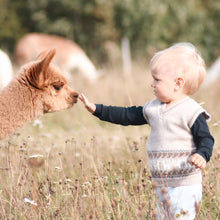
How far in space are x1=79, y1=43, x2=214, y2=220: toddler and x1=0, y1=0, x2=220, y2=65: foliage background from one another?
1967 cm

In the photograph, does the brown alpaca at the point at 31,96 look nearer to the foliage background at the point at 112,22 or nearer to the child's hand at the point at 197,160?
the child's hand at the point at 197,160

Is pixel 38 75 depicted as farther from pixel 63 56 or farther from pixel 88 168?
pixel 63 56

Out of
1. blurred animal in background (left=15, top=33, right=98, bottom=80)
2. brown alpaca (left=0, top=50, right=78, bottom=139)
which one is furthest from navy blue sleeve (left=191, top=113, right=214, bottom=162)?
blurred animal in background (left=15, top=33, right=98, bottom=80)

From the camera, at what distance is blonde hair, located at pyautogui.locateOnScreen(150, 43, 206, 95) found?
2.73m

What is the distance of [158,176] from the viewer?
110 inches

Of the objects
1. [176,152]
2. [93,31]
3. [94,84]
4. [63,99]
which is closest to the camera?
[176,152]

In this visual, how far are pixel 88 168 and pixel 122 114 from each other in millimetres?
964

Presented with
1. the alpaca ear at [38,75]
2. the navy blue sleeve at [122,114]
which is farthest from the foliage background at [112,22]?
the navy blue sleeve at [122,114]

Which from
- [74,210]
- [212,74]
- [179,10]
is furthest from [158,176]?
[179,10]

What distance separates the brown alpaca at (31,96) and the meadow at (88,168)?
22 cm

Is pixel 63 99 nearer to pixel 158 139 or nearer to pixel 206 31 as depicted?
pixel 158 139

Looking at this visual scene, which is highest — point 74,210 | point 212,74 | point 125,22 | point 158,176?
point 125,22

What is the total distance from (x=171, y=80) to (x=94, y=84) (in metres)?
7.46

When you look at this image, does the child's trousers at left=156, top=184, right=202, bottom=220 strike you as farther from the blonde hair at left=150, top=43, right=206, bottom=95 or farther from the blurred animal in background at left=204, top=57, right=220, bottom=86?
the blurred animal in background at left=204, top=57, right=220, bottom=86
